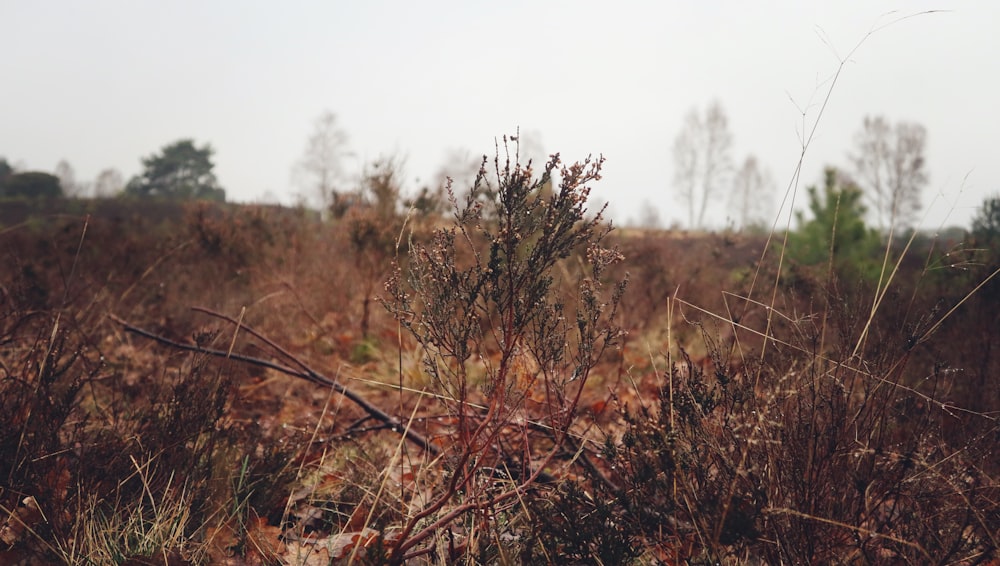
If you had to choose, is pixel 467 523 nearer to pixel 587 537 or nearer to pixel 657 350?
pixel 587 537

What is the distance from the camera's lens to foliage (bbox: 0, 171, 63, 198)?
2370cm

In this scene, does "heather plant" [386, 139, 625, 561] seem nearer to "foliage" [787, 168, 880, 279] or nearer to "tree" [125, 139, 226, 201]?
"foliage" [787, 168, 880, 279]

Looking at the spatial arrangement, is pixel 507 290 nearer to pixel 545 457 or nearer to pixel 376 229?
pixel 545 457

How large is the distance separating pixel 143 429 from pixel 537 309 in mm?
1764

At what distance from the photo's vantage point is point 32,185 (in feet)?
78.3

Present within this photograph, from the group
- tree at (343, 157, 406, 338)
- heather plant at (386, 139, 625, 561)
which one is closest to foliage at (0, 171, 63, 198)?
tree at (343, 157, 406, 338)

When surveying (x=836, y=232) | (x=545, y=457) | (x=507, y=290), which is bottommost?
(x=545, y=457)

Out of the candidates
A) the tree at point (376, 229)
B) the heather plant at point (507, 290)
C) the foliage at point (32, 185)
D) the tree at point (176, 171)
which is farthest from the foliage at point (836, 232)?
the tree at point (176, 171)

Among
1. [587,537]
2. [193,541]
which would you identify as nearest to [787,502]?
[587,537]

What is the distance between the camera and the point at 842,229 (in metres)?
10.0

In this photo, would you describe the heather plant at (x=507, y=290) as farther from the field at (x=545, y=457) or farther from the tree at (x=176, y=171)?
the tree at (x=176, y=171)

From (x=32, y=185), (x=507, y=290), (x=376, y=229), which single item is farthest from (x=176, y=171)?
(x=507, y=290)

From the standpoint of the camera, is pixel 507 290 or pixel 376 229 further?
pixel 376 229

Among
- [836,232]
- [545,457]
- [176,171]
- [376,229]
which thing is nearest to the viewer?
[545,457]
